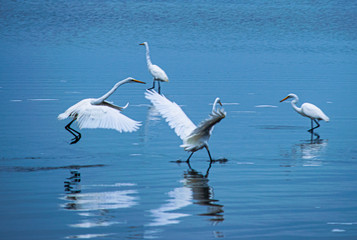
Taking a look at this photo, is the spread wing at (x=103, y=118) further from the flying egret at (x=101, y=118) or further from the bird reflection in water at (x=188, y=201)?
the bird reflection in water at (x=188, y=201)

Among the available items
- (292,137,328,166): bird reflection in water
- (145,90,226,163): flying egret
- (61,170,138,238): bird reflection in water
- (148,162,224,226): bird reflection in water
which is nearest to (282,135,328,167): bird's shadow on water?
(292,137,328,166): bird reflection in water

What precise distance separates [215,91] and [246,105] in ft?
11.1

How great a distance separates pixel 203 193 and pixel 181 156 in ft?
9.74

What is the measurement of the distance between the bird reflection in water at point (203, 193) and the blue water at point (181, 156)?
0.06ft

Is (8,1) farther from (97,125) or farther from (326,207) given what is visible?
(326,207)

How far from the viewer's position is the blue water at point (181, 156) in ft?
26.3

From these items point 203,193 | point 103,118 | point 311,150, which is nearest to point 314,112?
point 311,150

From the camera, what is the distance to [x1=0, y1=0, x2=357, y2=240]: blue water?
8031 mm

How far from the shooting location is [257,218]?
8.21 metres

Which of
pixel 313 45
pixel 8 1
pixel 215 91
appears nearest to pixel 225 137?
pixel 215 91

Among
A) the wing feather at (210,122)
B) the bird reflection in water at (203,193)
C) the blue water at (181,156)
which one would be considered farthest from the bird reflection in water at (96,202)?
the wing feather at (210,122)

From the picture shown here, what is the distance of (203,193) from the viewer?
9547mm

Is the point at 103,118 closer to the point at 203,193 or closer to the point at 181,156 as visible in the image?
the point at 181,156

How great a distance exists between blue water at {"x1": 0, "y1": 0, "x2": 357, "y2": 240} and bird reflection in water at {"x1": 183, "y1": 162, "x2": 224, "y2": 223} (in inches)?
0.7
